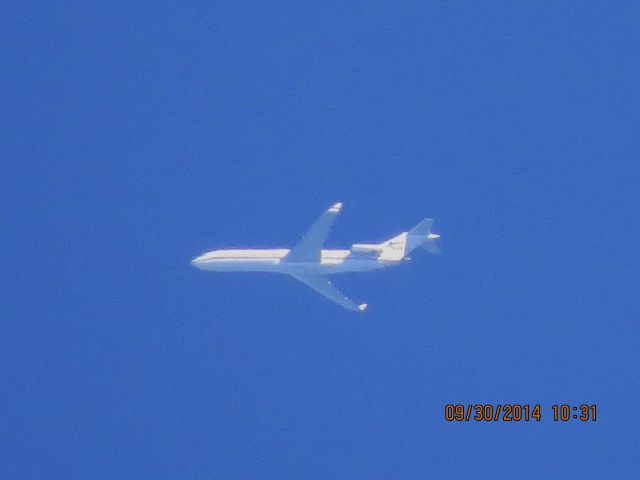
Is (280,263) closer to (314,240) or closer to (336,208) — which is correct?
(314,240)

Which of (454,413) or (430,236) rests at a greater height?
(430,236)

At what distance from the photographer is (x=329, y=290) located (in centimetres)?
3062

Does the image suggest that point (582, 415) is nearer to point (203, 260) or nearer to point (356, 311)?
point (356, 311)

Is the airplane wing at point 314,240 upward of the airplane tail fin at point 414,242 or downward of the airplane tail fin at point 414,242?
downward

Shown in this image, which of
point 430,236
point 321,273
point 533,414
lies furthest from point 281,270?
point 533,414

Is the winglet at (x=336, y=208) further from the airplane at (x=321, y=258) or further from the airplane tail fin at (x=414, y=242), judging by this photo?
the airplane tail fin at (x=414, y=242)

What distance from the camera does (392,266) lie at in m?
29.7

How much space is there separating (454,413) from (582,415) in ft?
26.5

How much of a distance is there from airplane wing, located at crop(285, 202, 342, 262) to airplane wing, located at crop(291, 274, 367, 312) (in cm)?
172

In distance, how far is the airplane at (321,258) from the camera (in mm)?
28859

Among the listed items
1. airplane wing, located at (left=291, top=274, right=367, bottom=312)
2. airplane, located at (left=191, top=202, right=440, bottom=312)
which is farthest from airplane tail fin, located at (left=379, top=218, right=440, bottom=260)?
airplane wing, located at (left=291, top=274, right=367, bottom=312)

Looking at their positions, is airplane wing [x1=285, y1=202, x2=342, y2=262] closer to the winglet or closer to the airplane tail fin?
the winglet

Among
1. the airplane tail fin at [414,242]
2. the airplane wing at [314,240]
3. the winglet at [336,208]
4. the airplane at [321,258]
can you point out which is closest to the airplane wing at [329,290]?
the airplane at [321,258]

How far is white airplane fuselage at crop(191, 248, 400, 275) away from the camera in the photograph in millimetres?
29359
